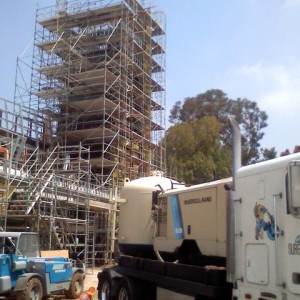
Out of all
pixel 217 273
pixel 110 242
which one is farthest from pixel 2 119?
pixel 217 273

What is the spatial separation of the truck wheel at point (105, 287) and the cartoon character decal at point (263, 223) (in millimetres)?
5652

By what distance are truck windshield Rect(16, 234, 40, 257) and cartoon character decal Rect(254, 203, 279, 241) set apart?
29.9ft

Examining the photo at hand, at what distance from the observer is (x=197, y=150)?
53.0 metres

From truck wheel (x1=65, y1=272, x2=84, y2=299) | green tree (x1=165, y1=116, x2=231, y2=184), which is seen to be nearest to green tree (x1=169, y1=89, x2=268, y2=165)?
green tree (x1=165, y1=116, x2=231, y2=184)

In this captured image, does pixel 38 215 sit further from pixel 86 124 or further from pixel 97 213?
pixel 86 124

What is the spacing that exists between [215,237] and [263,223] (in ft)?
6.11

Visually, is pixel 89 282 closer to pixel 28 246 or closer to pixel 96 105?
pixel 28 246

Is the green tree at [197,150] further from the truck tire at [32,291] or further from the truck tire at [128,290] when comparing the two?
the truck tire at [128,290]

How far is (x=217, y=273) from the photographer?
24.2 feet

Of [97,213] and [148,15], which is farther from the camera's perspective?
[148,15]

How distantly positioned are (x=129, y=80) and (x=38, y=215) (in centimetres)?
2046

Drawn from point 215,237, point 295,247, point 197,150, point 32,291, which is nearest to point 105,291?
point 32,291

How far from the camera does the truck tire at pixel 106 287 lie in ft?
36.9

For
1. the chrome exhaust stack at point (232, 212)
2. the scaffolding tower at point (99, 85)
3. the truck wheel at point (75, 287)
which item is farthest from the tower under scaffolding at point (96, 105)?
the chrome exhaust stack at point (232, 212)
